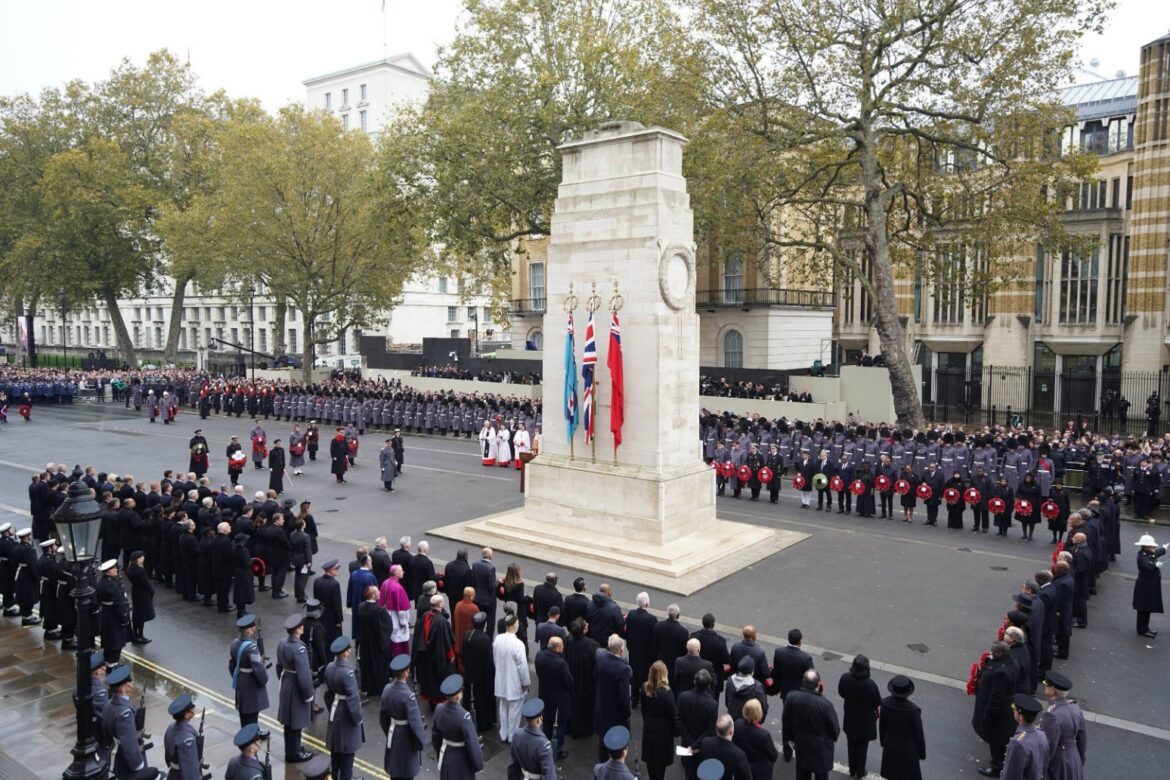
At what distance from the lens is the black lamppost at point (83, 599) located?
750 centimetres

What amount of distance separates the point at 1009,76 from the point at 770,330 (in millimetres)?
15844

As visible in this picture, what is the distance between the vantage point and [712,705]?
291 inches

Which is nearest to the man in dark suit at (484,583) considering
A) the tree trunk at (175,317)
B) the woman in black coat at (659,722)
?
the woman in black coat at (659,722)

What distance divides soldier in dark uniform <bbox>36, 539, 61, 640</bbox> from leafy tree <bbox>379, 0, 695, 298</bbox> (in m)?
20.7

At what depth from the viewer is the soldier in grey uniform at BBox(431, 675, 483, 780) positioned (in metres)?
6.89

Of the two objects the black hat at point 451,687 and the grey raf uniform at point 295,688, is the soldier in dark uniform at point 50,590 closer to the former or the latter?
the grey raf uniform at point 295,688

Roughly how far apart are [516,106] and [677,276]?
54.6ft

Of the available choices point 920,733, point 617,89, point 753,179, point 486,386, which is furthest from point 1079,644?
point 486,386

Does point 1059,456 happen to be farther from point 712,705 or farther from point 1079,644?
point 712,705

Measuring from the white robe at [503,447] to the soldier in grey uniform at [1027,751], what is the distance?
18.9 m

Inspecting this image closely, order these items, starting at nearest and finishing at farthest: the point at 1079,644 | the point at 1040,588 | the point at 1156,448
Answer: the point at 1040,588, the point at 1079,644, the point at 1156,448

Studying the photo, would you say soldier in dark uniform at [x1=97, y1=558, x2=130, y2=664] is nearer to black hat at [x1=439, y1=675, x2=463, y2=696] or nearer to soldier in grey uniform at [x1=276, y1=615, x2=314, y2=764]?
soldier in grey uniform at [x1=276, y1=615, x2=314, y2=764]

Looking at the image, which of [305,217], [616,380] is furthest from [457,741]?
[305,217]

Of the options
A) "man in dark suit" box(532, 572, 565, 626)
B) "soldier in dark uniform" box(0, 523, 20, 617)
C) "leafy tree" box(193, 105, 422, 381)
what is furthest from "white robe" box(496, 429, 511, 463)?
"man in dark suit" box(532, 572, 565, 626)
